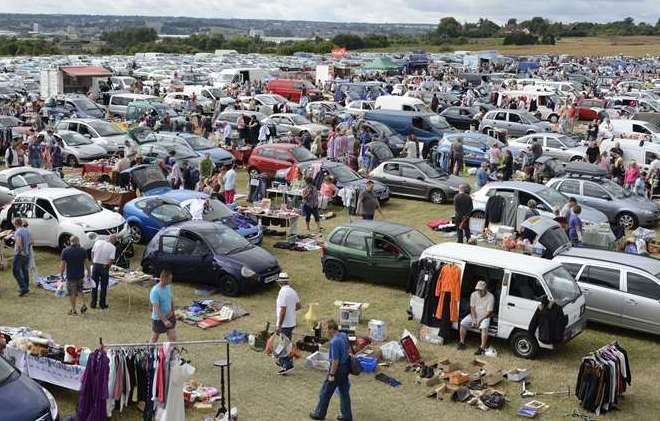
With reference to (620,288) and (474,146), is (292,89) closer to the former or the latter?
(474,146)

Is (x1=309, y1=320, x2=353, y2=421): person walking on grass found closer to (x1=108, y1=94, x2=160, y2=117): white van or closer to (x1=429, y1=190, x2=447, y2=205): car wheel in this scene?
(x1=429, y1=190, x2=447, y2=205): car wheel

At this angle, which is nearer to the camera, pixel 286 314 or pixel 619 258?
pixel 286 314

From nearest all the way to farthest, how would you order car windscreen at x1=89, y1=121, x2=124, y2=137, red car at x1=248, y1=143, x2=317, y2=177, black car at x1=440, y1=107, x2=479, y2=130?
red car at x1=248, y1=143, x2=317, y2=177 < car windscreen at x1=89, y1=121, x2=124, y2=137 < black car at x1=440, y1=107, x2=479, y2=130

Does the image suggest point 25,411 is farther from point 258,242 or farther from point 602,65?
point 602,65

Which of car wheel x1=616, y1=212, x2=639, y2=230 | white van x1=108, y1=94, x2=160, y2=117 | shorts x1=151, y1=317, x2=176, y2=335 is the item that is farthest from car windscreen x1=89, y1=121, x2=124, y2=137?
shorts x1=151, y1=317, x2=176, y2=335

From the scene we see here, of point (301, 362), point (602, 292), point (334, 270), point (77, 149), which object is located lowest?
point (301, 362)

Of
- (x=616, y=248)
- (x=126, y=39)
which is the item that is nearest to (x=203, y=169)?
(x=616, y=248)

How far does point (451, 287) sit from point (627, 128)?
23679mm

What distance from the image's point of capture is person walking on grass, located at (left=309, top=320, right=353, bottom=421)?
34.2ft

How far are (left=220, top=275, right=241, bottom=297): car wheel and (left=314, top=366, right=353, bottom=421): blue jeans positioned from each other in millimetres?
5400

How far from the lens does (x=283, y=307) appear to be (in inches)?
489

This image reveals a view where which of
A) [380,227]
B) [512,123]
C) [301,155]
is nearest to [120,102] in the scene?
[301,155]

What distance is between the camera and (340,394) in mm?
10625

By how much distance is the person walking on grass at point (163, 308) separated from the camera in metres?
12.3
